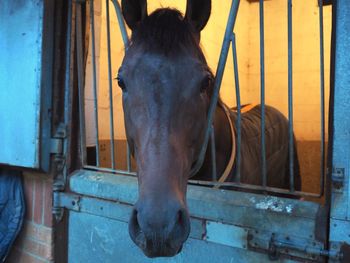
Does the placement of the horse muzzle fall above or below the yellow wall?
below

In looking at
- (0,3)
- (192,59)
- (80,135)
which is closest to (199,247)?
(192,59)

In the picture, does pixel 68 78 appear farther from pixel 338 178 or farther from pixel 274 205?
pixel 338 178

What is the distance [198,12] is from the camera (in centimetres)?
135

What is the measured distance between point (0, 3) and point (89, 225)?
141cm

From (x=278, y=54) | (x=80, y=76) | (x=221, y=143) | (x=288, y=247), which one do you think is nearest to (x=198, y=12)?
(x=221, y=143)

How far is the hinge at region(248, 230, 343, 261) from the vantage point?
3.67 feet

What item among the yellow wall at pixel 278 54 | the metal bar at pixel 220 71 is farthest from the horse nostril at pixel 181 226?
the yellow wall at pixel 278 54

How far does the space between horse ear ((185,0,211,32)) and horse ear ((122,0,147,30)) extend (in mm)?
172

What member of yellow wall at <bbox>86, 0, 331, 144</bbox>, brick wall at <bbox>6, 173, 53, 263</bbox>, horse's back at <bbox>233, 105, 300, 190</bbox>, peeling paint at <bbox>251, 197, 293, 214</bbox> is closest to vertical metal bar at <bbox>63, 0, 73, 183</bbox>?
brick wall at <bbox>6, 173, 53, 263</bbox>

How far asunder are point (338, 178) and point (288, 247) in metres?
0.30

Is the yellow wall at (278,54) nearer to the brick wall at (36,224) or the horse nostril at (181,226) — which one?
the brick wall at (36,224)

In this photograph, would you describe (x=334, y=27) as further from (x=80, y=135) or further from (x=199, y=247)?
(x=80, y=135)

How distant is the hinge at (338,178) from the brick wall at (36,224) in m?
1.48

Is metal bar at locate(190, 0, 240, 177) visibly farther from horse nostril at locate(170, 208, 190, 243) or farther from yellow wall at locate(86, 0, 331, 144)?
yellow wall at locate(86, 0, 331, 144)
